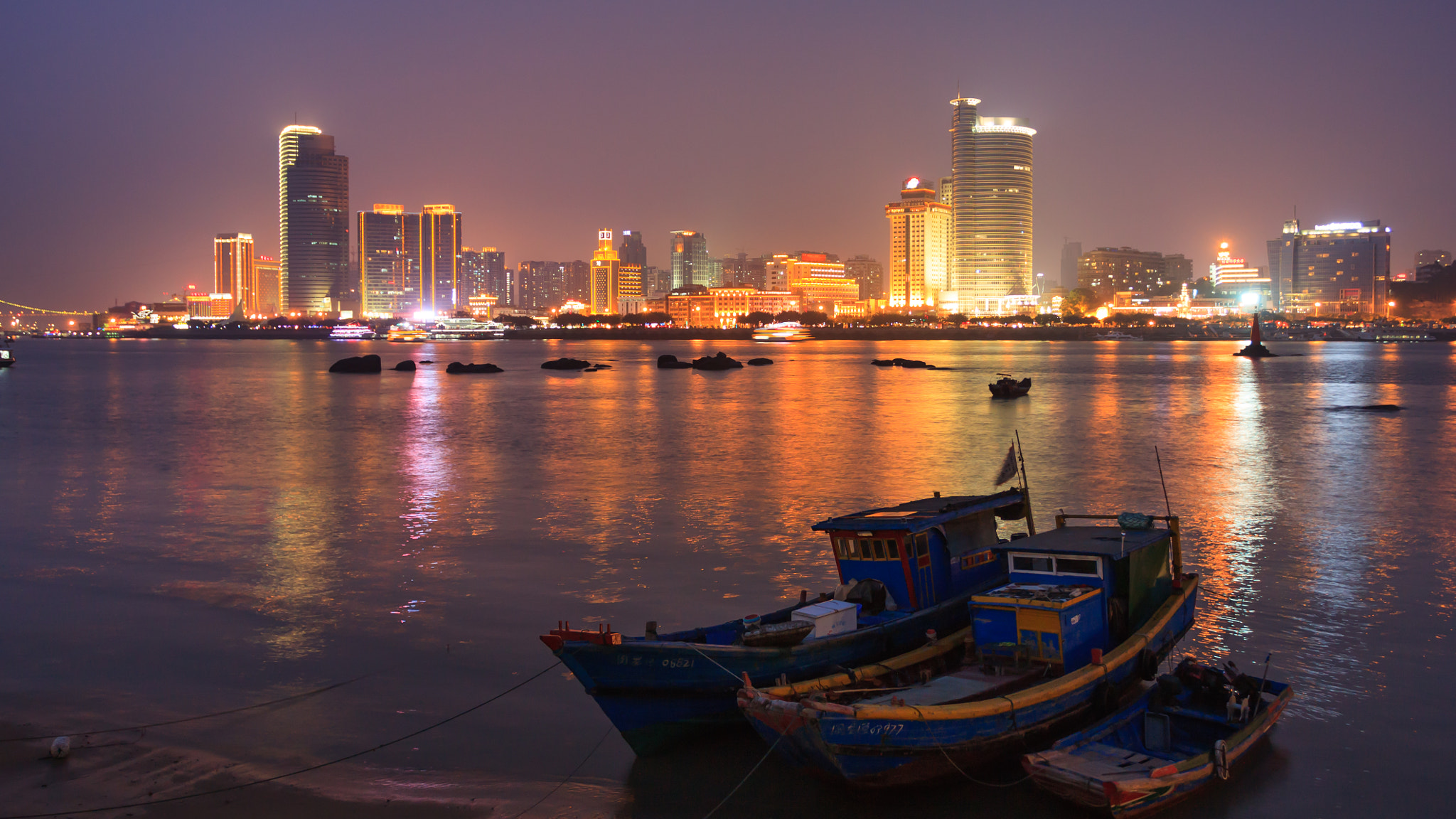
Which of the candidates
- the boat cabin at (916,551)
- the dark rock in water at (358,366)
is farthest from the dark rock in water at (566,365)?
the boat cabin at (916,551)

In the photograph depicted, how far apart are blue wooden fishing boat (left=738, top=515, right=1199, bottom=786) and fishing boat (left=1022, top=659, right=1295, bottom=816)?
399 millimetres

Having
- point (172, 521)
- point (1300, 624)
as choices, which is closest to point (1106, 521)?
point (1300, 624)

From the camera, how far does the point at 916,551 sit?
42.1 feet

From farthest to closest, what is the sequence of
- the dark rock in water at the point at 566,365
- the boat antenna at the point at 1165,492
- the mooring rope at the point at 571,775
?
the dark rock in water at the point at 566,365 → the boat antenna at the point at 1165,492 → the mooring rope at the point at 571,775

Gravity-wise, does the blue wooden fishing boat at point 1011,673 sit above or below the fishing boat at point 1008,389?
below

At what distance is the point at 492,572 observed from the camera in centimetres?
1886

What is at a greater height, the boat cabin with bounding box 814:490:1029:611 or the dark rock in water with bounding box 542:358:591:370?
the dark rock in water with bounding box 542:358:591:370

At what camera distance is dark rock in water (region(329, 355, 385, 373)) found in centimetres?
9906

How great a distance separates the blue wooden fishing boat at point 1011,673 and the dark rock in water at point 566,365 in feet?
311

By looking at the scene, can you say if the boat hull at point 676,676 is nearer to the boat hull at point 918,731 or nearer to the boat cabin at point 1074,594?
the boat hull at point 918,731

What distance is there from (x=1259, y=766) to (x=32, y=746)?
1304 cm

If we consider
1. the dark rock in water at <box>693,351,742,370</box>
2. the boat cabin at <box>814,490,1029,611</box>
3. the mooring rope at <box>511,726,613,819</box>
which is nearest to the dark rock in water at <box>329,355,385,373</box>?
the dark rock in water at <box>693,351,742,370</box>

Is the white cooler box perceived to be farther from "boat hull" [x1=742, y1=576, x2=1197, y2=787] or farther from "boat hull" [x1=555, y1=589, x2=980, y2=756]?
"boat hull" [x1=742, y1=576, x2=1197, y2=787]

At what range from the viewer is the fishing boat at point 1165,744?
30.6 ft
